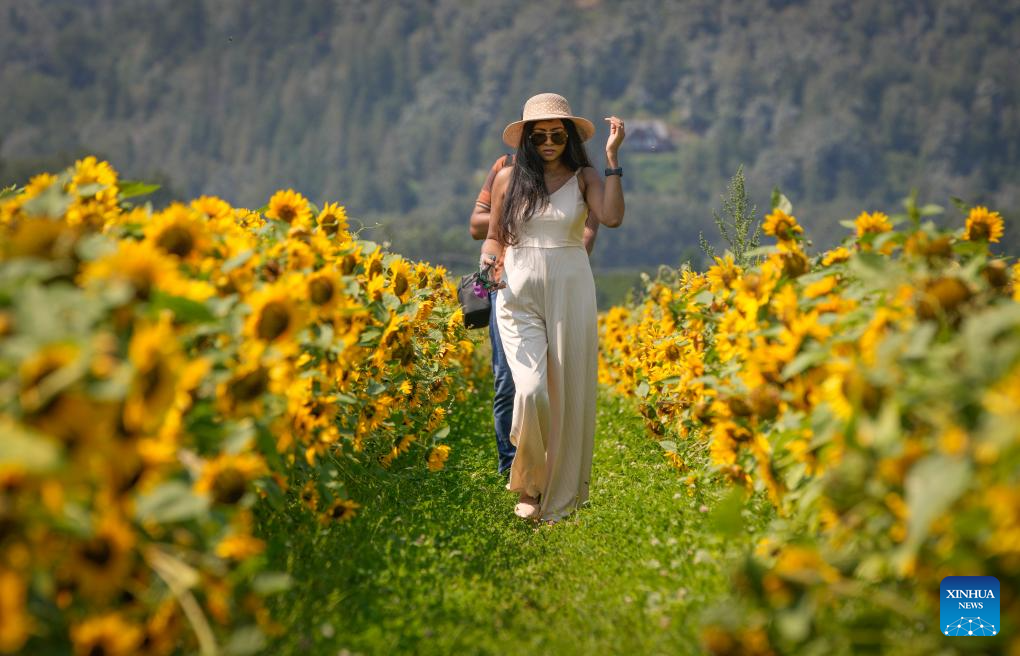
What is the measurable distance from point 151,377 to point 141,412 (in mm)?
68

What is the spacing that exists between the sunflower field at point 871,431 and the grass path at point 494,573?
1.08 ft

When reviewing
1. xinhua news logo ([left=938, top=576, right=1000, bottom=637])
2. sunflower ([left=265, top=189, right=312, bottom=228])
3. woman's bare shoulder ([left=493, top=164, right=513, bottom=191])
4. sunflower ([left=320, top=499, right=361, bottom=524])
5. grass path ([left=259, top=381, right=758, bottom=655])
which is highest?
woman's bare shoulder ([left=493, top=164, right=513, bottom=191])

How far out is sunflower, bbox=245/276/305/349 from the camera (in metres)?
2.75

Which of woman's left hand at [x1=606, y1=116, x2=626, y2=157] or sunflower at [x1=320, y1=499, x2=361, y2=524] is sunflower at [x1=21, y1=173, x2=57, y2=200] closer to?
sunflower at [x1=320, y1=499, x2=361, y2=524]

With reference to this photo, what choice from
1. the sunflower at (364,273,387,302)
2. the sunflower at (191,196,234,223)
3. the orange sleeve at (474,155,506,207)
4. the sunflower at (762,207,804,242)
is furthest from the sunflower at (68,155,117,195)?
the orange sleeve at (474,155,506,207)

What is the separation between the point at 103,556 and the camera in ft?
6.48

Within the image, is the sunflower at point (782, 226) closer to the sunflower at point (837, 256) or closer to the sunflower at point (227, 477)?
the sunflower at point (837, 256)

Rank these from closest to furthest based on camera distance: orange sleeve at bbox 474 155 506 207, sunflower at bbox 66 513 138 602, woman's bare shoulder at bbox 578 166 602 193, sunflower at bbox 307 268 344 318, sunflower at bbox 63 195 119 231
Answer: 1. sunflower at bbox 66 513 138 602
2. sunflower at bbox 63 195 119 231
3. sunflower at bbox 307 268 344 318
4. woman's bare shoulder at bbox 578 166 602 193
5. orange sleeve at bbox 474 155 506 207

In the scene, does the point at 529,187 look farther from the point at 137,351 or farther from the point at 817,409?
the point at 137,351

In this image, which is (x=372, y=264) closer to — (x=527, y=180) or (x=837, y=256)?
(x=527, y=180)

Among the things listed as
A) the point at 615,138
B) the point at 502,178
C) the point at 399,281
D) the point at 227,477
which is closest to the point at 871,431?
the point at 227,477

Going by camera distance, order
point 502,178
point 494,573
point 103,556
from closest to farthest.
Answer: point 103,556, point 494,573, point 502,178

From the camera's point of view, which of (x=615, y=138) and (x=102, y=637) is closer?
(x=102, y=637)

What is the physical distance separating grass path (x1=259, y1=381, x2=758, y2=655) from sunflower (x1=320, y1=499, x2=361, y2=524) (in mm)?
71
